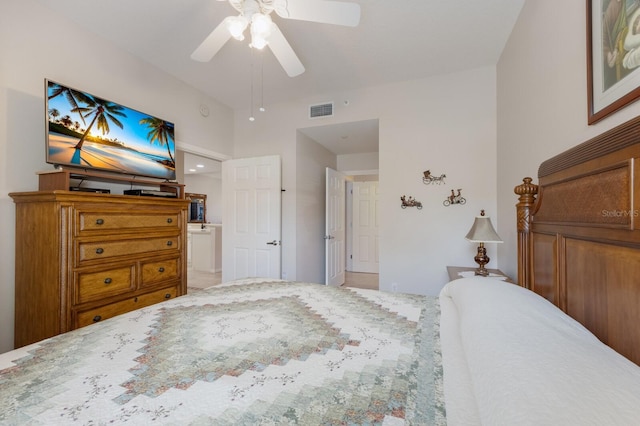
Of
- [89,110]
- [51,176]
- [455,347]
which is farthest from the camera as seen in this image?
[89,110]

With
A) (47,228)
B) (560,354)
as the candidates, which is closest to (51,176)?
(47,228)

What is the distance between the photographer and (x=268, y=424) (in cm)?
61

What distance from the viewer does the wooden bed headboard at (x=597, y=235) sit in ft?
2.32

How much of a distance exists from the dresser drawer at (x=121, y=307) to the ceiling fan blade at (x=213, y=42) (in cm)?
186

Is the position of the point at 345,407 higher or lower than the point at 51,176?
lower

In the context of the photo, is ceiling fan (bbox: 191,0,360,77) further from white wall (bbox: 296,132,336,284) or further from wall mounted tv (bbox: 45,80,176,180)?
white wall (bbox: 296,132,336,284)

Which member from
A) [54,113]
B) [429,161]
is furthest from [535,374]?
[54,113]

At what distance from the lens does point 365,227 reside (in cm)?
600

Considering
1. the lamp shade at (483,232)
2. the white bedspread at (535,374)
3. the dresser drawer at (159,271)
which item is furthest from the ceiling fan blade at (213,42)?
the lamp shade at (483,232)

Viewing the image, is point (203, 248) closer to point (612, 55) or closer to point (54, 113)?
point (54, 113)

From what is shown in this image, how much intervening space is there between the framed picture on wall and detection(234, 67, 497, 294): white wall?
69.8 inches

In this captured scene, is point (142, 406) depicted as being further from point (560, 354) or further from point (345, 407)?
point (560, 354)

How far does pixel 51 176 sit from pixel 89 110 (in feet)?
1.96

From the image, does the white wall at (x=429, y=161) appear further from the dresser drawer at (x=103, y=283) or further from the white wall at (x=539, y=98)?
the dresser drawer at (x=103, y=283)
